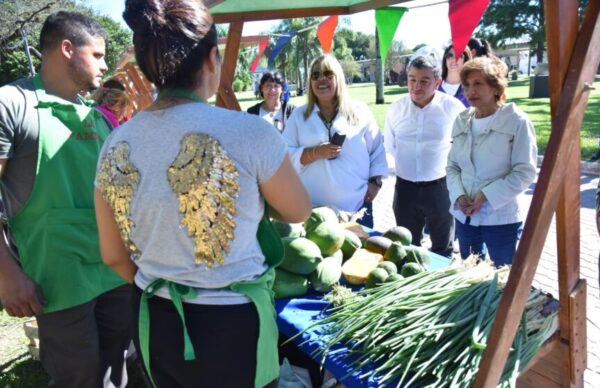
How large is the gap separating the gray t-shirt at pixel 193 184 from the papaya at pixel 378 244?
40.2 inches

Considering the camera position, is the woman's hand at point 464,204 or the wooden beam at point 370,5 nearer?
the wooden beam at point 370,5

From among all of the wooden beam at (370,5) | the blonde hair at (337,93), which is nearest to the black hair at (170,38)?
the wooden beam at (370,5)

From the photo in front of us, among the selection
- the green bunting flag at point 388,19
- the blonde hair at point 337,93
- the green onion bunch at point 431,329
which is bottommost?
the green onion bunch at point 431,329

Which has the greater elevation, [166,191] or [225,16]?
[225,16]

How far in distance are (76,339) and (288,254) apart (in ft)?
3.23

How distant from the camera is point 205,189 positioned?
1077 millimetres

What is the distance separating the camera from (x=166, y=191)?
1.09 m

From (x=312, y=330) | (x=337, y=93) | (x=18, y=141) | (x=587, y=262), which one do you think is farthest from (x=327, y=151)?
(x=587, y=262)

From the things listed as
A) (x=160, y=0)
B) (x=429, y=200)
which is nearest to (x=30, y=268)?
(x=160, y=0)

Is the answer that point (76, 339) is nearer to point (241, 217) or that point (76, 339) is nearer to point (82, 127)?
point (82, 127)

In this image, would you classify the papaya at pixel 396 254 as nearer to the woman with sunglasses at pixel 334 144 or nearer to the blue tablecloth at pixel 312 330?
the blue tablecloth at pixel 312 330

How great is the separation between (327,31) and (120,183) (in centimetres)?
312

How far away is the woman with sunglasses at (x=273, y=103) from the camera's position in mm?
5004

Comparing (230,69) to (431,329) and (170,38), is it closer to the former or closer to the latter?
(170,38)
